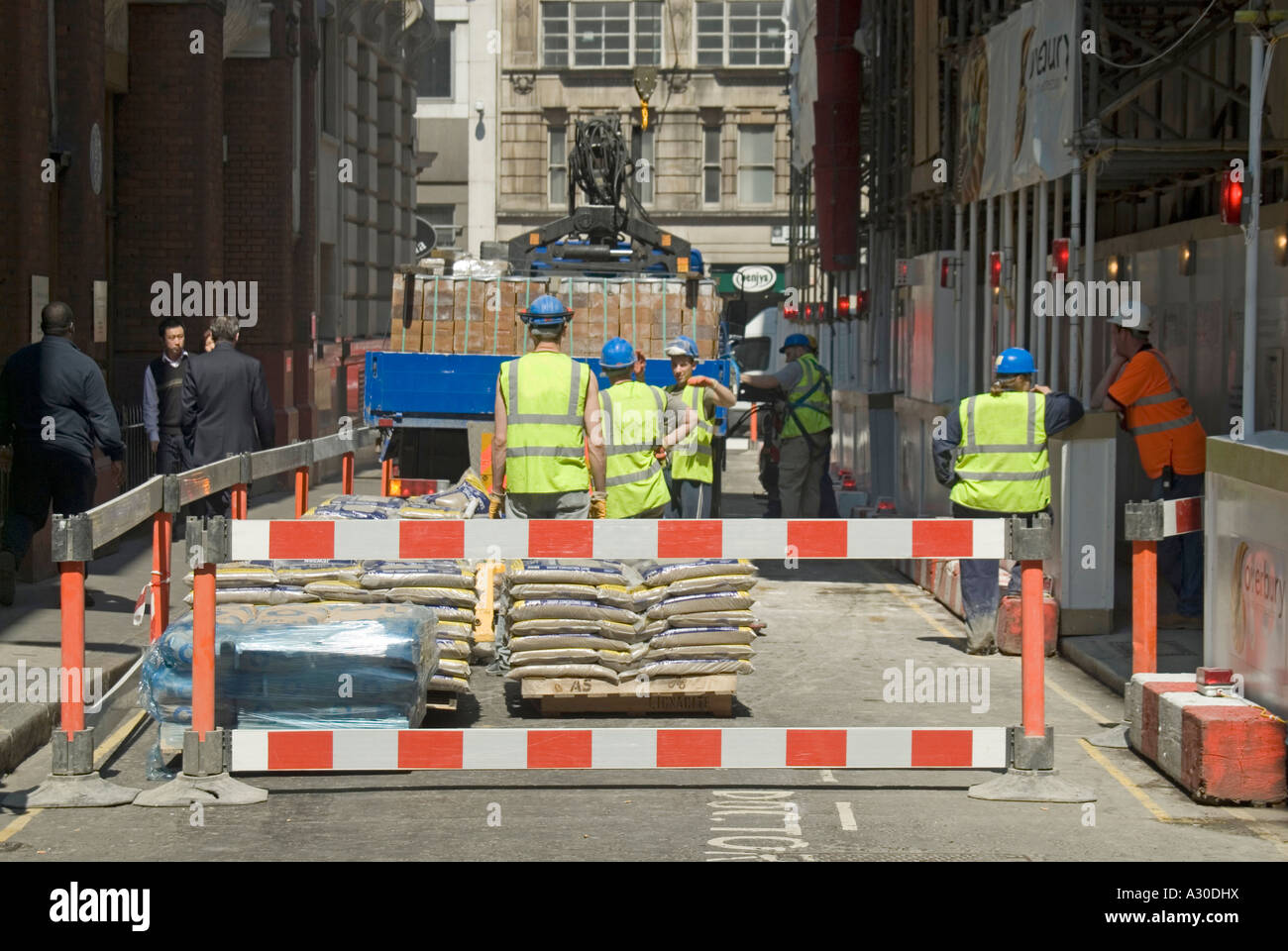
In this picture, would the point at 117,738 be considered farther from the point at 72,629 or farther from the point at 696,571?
the point at 696,571

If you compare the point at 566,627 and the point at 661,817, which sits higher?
the point at 566,627

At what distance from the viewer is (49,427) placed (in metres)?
12.8

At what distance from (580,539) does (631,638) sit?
2.13 meters

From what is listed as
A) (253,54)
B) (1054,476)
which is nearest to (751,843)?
(1054,476)

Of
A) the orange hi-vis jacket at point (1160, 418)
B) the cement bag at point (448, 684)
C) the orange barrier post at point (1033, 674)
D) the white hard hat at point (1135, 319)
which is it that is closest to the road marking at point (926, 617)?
the orange hi-vis jacket at point (1160, 418)

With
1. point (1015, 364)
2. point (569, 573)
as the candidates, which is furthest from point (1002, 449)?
point (569, 573)

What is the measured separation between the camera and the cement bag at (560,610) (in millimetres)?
9812

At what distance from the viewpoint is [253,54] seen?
994 inches

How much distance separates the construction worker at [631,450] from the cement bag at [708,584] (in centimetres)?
166

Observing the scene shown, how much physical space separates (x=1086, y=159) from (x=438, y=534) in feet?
23.4

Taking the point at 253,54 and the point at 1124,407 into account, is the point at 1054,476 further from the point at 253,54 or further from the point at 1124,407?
the point at 253,54

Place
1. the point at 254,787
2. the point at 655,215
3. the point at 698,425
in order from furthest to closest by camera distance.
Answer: the point at 655,215 < the point at 698,425 < the point at 254,787

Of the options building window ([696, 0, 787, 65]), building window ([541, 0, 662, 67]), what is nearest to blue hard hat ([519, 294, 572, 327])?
building window ([696, 0, 787, 65])

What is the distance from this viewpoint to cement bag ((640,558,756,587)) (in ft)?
32.9
